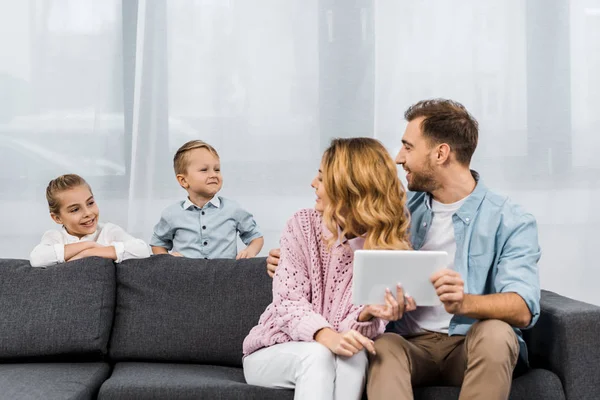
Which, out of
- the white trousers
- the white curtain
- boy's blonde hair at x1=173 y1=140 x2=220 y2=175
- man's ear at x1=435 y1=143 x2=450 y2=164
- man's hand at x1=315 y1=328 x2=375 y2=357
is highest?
the white curtain

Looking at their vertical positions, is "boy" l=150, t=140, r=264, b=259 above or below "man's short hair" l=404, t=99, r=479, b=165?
below

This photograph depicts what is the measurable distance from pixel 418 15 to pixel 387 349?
6.75ft

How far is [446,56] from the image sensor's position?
3975 mm

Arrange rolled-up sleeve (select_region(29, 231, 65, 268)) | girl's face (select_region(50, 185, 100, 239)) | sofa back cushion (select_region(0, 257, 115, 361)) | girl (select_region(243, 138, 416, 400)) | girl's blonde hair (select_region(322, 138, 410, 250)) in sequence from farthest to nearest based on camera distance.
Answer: girl's face (select_region(50, 185, 100, 239))
rolled-up sleeve (select_region(29, 231, 65, 268))
sofa back cushion (select_region(0, 257, 115, 361))
girl's blonde hair (select_region(322, 138, 410, 250))
girl (select_region(243, 138, 416, 400))

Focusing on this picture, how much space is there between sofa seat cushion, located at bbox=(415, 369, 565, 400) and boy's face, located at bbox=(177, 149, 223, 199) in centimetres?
140

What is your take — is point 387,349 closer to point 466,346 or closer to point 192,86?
point 466,346

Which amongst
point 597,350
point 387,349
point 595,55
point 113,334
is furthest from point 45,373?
point 595,55

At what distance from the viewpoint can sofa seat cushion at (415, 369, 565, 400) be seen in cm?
239

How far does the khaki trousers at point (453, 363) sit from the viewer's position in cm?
224

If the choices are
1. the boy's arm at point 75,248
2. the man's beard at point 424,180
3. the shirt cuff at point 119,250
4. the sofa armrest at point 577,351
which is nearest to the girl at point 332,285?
the man's beard at point 424,180

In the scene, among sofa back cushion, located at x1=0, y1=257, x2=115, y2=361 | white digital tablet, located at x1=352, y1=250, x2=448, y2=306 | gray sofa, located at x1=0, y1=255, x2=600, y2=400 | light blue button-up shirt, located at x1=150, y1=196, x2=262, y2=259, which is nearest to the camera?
white digital tablet, located at x1=352, y1=250, x2=448, y2=306

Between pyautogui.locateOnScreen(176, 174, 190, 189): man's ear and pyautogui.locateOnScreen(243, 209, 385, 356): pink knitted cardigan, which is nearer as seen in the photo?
pyautogui.locateOnScreen(243, 209, 385, 356): pink knitted cardigan

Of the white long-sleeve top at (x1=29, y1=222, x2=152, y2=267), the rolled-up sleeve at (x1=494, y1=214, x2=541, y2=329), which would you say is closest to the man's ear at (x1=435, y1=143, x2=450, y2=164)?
the rolled-up sleeve at (x1=494, y1=214, x2=541, y2=329)

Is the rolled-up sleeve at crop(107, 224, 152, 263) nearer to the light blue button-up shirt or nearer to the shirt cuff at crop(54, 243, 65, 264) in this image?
the shirt cuff at crop(54, 243, 65, 264)
